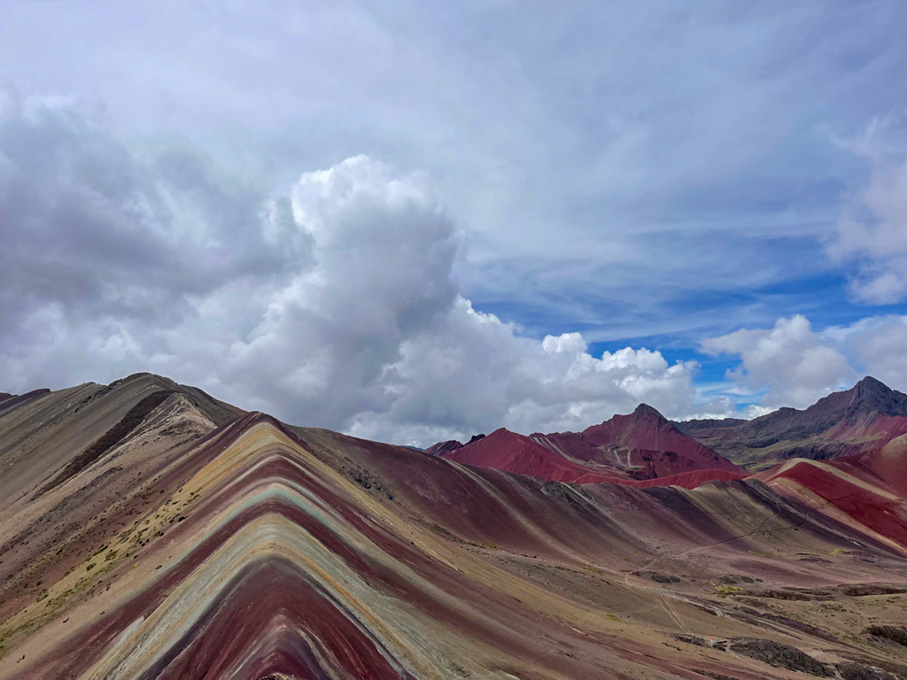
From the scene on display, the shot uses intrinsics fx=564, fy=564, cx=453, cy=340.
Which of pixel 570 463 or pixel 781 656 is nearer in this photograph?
pixel 781 656

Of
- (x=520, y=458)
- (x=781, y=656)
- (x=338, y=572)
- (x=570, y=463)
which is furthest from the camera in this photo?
(x=570, y=463)

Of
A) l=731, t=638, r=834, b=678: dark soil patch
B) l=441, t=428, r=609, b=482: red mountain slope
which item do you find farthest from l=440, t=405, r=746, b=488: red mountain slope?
l=731, t=638, r=834, b=678: dark soil patch

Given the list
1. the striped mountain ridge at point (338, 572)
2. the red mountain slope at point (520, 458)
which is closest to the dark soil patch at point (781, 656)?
the striped mountain ridge at point (338, 572)

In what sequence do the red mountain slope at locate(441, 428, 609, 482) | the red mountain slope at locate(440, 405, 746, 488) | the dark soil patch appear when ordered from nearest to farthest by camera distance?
the dark soil patch → the red mountain slope at locate(440, 405, 746, 488) → the red mountain slope at locate(441, 428, 609, 482)

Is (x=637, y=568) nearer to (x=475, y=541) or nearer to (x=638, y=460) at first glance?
(x=475, y=541)

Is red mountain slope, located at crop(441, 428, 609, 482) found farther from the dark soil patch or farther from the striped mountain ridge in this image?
the dark soil patch

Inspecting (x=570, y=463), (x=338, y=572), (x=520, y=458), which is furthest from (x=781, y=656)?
(x=570, y=463)

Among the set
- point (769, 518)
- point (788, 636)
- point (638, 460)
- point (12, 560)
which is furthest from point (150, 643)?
point (638, 460)

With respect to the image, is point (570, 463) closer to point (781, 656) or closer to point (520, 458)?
point (520, 458)
